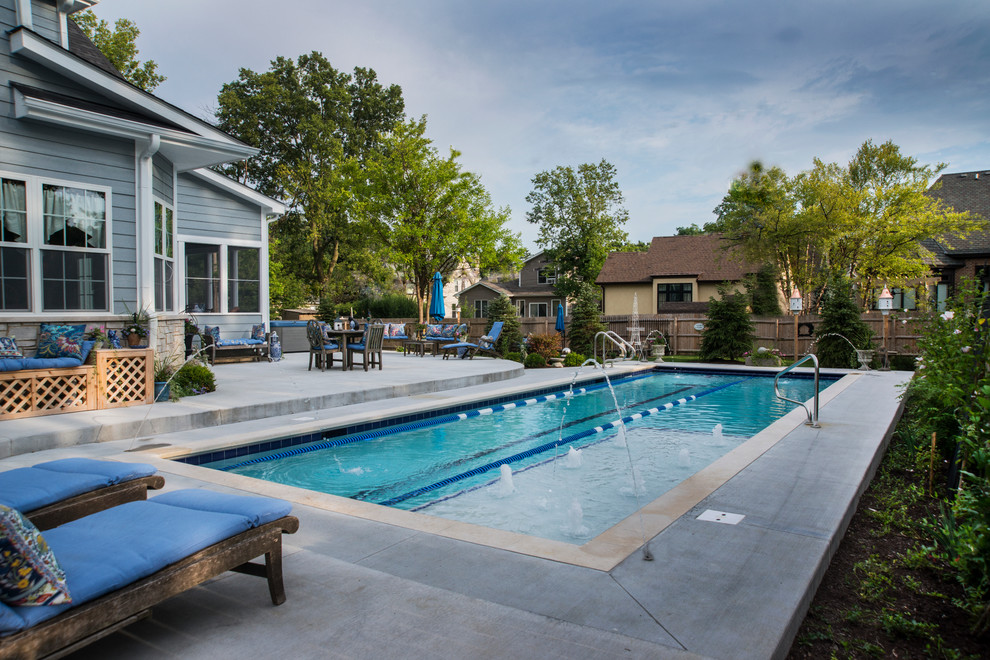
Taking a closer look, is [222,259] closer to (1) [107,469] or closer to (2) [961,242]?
(1) [107,469]

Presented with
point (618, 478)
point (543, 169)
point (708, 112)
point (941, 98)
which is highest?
point (543, 169)

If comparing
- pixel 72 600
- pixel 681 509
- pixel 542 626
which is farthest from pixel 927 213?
pixel 72 600

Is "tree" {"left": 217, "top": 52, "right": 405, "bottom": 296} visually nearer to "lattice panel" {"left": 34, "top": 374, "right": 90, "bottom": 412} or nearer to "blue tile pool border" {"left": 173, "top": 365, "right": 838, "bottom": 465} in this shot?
"blue tile pool border" {"left": 173, "top": 365, "right": 838, "bottom": 465}

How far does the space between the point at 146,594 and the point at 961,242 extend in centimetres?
3040

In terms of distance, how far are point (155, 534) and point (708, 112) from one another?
18.6m

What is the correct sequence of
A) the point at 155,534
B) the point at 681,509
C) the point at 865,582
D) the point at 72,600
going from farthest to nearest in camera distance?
1. the point at 681,509
2. the point at 865,582
3. the point at 155,534
4. the point at 72,600

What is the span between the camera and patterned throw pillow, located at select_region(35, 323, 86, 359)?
7.02 metres

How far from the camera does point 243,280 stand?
1403 centimetres

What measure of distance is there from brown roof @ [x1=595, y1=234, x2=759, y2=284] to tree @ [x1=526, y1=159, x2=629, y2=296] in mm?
5295

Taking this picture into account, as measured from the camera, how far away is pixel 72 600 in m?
1.99

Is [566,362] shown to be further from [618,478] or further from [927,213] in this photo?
[927,213]

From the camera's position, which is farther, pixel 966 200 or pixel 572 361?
pixel 966 200

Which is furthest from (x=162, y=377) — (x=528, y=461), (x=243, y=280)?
(x=243, y=280)

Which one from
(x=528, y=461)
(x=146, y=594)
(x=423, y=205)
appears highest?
(x=423, y=205)
